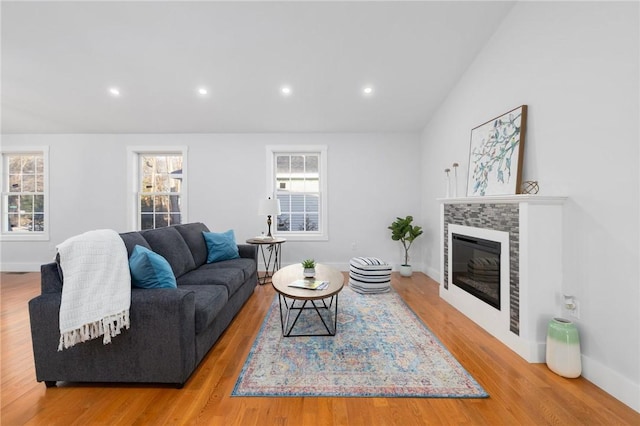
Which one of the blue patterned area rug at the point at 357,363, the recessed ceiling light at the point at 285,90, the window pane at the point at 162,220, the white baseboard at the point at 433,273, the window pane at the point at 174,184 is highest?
the recessed ceiling light at the point at 285,90

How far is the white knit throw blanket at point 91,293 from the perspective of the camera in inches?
59.9

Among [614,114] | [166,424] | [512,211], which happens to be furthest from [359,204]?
[166,424]

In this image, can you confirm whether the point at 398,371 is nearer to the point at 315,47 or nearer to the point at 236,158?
the point at 315,47

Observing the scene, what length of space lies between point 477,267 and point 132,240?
3.20 meters

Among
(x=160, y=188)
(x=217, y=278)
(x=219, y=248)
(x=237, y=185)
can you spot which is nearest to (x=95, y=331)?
(x=217, y=278)

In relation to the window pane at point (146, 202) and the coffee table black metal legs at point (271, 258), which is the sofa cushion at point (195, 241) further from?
the window pane at point (146, 202)

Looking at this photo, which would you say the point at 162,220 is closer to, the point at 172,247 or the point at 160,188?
the point at 160,188

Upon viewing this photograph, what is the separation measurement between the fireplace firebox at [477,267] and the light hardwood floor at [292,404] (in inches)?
22.5

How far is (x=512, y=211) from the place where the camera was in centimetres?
216

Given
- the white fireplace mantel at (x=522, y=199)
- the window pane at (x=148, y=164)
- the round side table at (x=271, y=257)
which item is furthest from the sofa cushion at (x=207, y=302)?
the window pane at (x=148, y=164)

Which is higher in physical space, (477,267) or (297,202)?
(297,202)

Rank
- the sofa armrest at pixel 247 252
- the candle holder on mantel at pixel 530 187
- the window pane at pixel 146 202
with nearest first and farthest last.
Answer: the candle holder on mantel at pixel 530 187 < the sofa armrest at pixel 247 252 < the window pane at pixel 146 202

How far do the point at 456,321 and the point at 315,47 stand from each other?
3.34 meters

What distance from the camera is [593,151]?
1.78 metres
